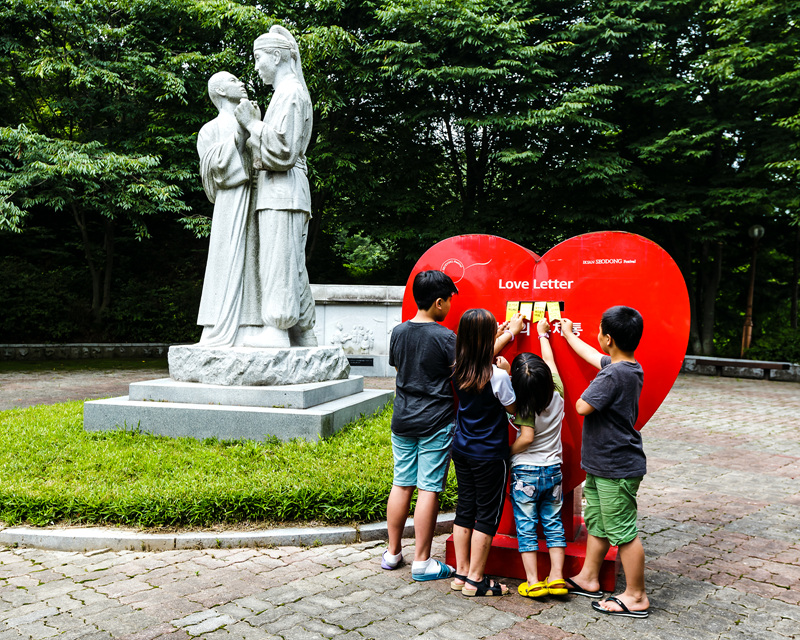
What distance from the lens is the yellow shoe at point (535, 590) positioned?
324cm

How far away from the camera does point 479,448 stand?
3330 millimetres

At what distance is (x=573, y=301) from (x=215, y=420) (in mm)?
3562

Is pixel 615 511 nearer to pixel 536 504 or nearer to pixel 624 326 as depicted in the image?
pixel 536 504

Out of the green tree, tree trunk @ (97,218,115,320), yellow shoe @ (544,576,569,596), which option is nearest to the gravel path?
the green tree

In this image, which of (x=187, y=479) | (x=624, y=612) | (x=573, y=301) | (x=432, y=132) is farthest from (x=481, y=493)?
(x=432, y=132)

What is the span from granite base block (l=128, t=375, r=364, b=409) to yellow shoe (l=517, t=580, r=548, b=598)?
3.03 metres

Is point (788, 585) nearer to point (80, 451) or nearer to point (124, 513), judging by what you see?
point (124, 513)

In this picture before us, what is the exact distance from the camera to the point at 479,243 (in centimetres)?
383

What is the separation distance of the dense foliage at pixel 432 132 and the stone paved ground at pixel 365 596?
35.7 ft

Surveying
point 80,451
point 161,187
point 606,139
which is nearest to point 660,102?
point 606,139

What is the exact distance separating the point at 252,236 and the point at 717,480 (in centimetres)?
516

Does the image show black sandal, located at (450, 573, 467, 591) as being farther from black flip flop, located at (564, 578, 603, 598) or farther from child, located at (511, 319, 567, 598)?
black flip flop, located at (564, 578, 603, 598)

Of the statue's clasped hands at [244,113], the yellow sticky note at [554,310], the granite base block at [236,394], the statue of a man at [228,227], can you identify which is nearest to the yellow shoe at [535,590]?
the yellow sticky note at [554,310]

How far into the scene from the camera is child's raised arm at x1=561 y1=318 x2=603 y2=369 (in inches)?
135
